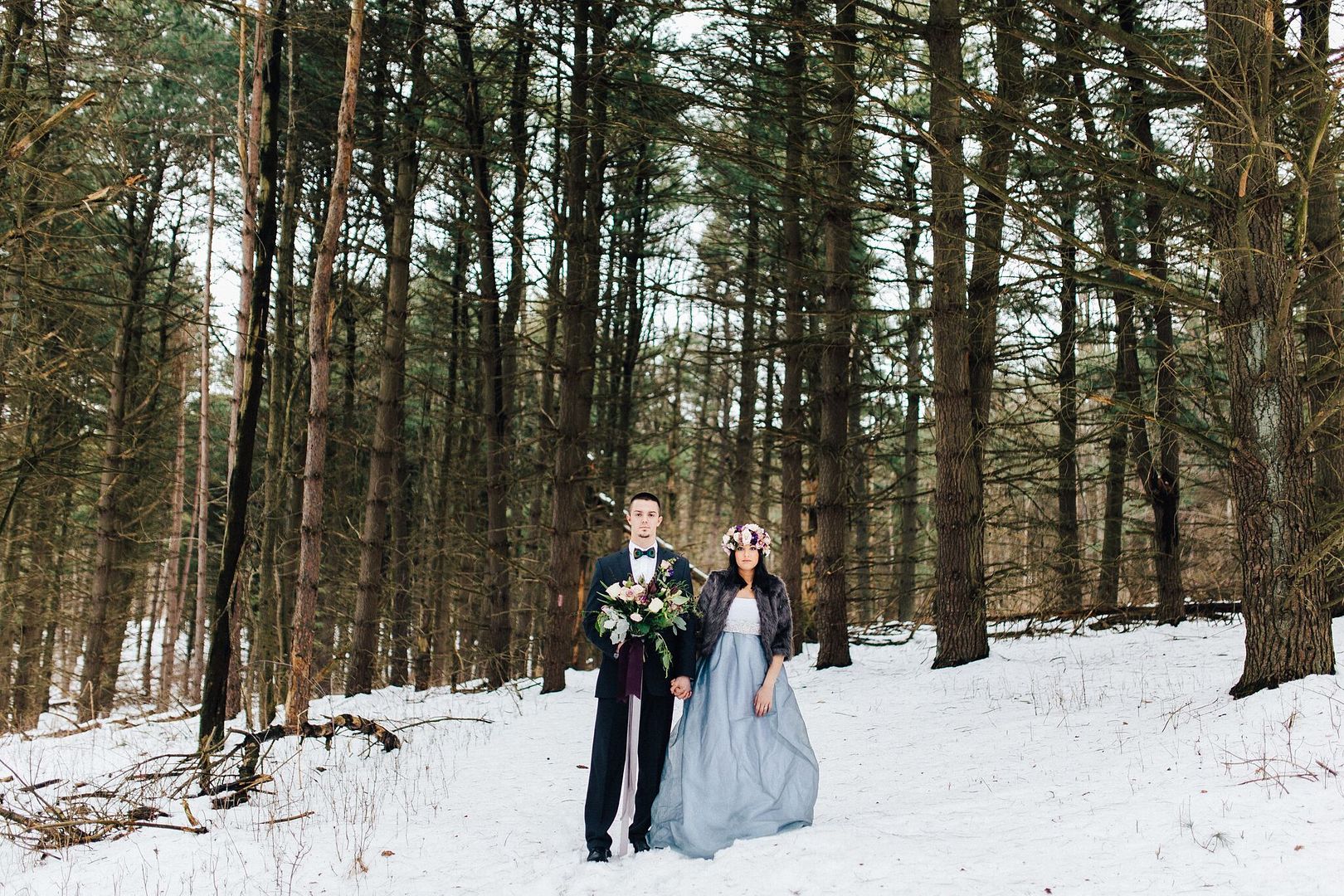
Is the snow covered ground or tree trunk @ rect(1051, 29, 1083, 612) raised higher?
tree trunk @ rect(1051, 29, 1083, 612)

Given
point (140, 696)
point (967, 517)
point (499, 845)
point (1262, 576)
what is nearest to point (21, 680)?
point (140, 696)

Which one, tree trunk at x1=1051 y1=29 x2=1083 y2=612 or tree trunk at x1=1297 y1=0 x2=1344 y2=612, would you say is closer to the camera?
tree trunk at x1=1297 y1=0 x2=1344 y2=612

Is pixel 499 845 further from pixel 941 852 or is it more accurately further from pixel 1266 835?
pixel 1266 835

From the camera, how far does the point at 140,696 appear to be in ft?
51.0

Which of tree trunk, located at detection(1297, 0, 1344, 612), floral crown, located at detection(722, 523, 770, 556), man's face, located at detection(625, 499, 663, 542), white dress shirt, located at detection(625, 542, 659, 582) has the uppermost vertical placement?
tree trunk, located at detection(1297, 0, 1344, 612)

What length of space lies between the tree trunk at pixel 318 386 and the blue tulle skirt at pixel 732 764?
12.5 ft

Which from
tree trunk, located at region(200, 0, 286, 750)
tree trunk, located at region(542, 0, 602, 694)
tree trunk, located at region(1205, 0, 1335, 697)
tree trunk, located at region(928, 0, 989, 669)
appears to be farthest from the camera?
tree trunk, located at region(542, 0, 602, 694)

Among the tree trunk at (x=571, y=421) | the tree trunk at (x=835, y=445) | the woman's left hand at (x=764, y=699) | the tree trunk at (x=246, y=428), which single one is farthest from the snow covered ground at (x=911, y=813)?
the tree trunk at (x=571, y=421)

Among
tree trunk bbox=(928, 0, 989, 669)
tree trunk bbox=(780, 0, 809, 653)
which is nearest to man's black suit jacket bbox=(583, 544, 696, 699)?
tree trunk bbox=(928, 0, 989, 669)

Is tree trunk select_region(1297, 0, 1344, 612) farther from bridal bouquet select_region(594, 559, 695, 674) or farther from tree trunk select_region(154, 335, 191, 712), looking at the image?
tree trunk select_region(154, 335, 191, 712)

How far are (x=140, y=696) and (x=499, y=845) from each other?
1293cm

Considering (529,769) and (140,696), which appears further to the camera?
(140,696)

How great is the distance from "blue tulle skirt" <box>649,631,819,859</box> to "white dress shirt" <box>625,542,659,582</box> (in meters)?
0.61

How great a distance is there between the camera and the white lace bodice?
551 cm
